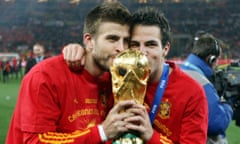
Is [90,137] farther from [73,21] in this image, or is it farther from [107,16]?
[73,21]

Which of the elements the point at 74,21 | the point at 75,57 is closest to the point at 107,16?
the point at 75,57

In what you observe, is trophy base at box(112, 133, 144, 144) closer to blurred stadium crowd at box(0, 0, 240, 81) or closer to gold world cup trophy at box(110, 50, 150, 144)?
gold world cup trophy at box(110, 50, 150, 144)

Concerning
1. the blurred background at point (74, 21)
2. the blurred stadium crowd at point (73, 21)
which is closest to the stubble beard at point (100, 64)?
the blurred background at point (74, 21)

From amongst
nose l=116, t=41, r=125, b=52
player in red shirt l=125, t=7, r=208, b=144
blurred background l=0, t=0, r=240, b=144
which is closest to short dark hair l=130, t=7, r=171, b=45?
player in red shirt l=125, t=7, r=208, b=144

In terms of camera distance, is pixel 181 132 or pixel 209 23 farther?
pixel 209 23

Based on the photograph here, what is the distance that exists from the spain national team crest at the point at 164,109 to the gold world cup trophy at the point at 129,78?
0.32 metres

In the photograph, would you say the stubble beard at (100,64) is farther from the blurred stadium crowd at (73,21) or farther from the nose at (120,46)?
the blurred stadium crowd at (73,21)

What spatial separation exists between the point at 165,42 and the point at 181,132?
15.7 inches

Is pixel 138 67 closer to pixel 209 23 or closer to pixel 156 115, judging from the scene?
pixel 156 115

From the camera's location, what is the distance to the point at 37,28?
35.6m

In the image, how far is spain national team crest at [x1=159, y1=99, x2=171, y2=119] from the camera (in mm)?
1909

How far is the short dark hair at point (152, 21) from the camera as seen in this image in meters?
1.87

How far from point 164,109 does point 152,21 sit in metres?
0.39

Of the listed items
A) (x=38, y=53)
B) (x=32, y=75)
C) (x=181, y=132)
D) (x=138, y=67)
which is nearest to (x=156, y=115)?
(x=181, y=132)
